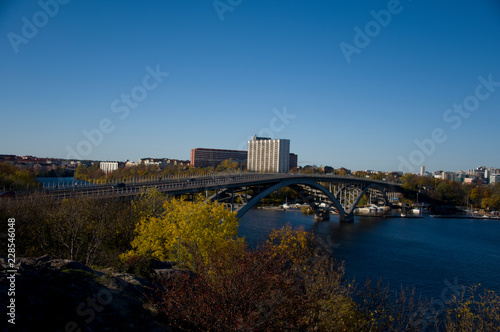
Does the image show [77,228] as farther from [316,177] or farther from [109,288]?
[316,177]

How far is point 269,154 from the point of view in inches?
3954

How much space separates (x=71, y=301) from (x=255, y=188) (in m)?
30.3

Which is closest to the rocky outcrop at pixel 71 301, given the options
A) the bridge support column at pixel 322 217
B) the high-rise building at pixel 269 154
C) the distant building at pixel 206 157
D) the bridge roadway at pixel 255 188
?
the bridge roadway at pixel 255 188

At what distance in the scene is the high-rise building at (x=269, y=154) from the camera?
9875 cm

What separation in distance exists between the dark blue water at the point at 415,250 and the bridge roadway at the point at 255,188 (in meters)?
3.24

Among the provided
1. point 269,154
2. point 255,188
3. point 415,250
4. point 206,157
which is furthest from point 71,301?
point 206,157

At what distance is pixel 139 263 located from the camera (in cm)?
1023

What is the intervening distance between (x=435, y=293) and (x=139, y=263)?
16.6 meters

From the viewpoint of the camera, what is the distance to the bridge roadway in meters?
24.1

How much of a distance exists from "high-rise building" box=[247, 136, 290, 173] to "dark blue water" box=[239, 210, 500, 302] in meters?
51.0

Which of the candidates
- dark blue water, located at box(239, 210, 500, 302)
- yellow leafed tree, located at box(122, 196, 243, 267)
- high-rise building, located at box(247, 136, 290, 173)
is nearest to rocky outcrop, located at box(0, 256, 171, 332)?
yellow leafed tree, located at box(122, 196, 243, 267)

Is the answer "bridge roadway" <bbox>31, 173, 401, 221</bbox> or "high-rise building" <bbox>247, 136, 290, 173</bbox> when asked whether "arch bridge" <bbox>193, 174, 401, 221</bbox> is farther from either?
"high-rise building" <bbox>247, 136, 290, 173</bbox>

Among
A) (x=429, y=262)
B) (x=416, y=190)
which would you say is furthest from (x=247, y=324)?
(x=416, y=190)

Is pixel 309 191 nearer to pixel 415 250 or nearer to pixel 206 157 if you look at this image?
pixel 415 250
